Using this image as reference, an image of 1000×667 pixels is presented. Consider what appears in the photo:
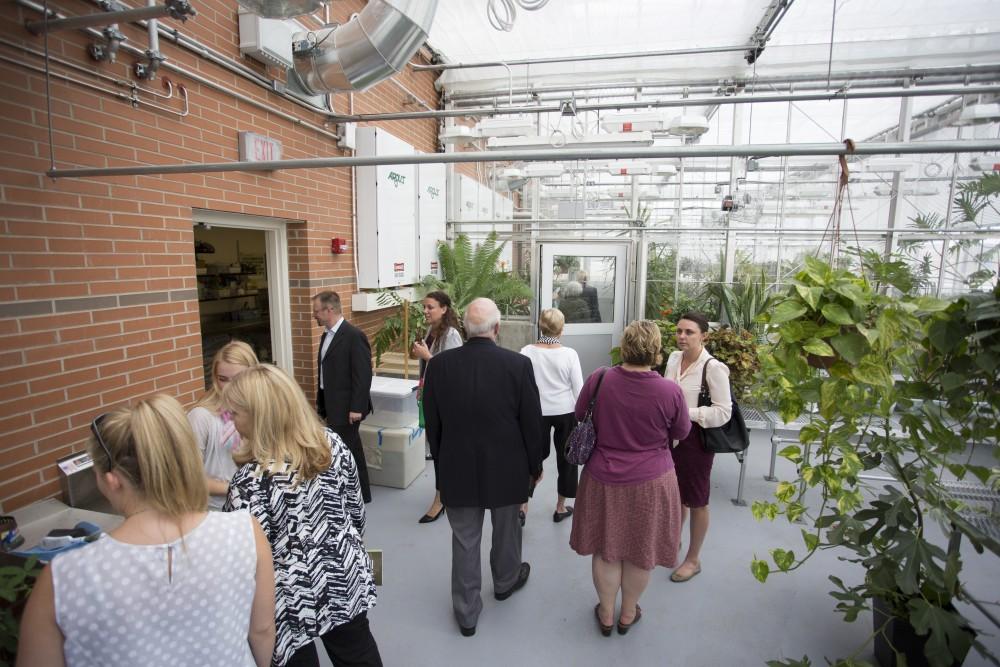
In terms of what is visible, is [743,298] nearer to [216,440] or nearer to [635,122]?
[635,122]

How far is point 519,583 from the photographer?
9.89 ft

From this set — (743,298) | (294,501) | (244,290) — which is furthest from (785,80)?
(294,501)

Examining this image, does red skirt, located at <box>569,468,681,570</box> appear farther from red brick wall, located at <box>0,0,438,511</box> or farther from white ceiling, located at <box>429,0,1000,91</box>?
white ceiling, located at <box>429,0,1000,91</box>

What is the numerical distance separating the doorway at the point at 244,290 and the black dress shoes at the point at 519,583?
2792 mm

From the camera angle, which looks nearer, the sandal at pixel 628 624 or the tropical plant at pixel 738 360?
the sandal at pixel 628 624

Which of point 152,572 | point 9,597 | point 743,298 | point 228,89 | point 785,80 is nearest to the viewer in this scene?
point 152,572

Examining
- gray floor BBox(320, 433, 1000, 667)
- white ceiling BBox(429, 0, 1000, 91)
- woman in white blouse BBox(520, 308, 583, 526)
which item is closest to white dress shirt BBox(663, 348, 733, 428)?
woman in white blouse BBox(520, 308, 583, 526)

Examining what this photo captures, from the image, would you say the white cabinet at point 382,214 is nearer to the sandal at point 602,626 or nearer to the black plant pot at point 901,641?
the sandal at point 602,626

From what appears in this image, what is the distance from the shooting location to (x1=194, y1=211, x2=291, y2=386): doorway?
446cm

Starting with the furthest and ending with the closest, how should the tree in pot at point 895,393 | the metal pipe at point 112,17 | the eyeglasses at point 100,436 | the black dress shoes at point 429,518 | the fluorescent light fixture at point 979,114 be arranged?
the fluorescent light fixture at point 979,114 → the black dress shoes at point 429,518 → the metal pipe at point 112,17 → the tree in pot at point 895,393 → the eyeglasses at point 100,436

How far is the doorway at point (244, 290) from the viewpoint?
14.6 ft

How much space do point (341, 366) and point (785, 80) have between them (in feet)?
23.3

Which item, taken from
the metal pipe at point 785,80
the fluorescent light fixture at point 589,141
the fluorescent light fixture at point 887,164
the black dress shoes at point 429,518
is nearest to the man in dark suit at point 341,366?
the black dress shoes at point 429,518

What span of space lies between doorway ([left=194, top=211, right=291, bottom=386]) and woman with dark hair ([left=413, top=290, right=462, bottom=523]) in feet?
4.82
